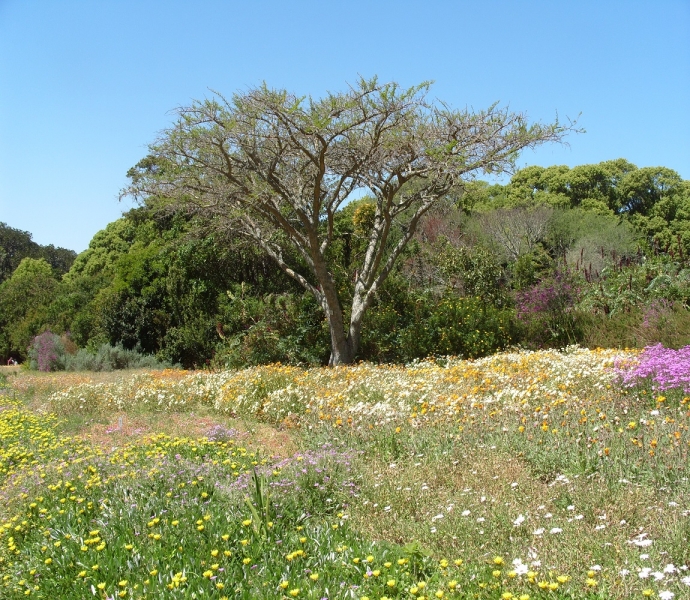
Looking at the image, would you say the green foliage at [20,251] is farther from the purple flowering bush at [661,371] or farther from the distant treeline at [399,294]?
the purple flowering bush at [661,371]

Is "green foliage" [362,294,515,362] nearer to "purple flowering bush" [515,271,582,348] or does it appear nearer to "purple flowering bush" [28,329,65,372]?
"purple flowering bush" [515,271,582,348]

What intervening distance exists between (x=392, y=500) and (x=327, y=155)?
8177 millimetres

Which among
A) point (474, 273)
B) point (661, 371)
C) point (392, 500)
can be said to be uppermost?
point (474, 273)

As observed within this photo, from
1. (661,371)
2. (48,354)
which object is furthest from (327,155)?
(48,354)

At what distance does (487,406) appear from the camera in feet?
18.8

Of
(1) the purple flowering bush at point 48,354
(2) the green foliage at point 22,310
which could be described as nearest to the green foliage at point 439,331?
(1) the purple flowering bush at point 48,354

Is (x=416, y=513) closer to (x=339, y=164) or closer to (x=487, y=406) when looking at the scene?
(x=487, y=406)

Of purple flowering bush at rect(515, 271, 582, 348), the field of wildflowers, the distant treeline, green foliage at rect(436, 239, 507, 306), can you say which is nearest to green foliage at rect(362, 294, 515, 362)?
the distant treeline

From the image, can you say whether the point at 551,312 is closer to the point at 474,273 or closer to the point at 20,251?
the point at 474,273

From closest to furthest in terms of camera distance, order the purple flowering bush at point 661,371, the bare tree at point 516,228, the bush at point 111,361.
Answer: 1. the purple flowering bush at point 661,371
2. the bush at point 111,361
3. the bare tree at point 516,228

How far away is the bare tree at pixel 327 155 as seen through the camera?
10062 mm

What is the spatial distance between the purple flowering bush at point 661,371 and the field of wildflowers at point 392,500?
29 mm

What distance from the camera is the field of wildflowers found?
291 cm

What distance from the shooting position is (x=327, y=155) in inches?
439
